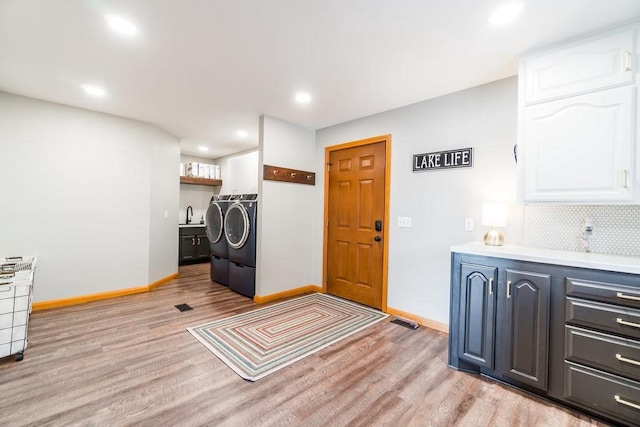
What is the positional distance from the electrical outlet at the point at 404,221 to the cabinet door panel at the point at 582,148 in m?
1.23

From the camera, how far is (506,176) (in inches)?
97.6

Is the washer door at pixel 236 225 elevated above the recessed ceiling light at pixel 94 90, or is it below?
below

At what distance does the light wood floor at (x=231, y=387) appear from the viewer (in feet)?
5.24

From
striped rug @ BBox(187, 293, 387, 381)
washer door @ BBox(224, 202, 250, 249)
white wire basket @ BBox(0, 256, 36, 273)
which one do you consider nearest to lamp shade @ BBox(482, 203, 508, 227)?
striped rug @ BBox(187, 293, 387, 381)

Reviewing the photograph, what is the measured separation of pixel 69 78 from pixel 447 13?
329 centimetres

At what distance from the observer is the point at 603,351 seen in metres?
1.58

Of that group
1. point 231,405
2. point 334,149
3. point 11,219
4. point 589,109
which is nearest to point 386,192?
point 334,149

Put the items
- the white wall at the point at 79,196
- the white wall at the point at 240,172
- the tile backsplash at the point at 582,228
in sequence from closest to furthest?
the tile backsplash at the point at 582,228 → the white wall at the point at 79,196 → the white wall at the point at 240,172

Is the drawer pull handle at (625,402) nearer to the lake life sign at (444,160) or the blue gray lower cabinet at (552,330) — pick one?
the blue gray lower cabinet at (552,330)

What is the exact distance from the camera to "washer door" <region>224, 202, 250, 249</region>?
147 inches

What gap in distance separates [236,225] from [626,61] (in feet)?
12.9

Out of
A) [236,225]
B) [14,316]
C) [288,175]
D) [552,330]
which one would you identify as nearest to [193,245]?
[236,225]

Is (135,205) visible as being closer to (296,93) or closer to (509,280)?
(296,93)

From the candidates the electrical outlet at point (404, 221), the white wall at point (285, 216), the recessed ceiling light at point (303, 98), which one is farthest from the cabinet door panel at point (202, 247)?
the electrical outlet at point (404, 221)
